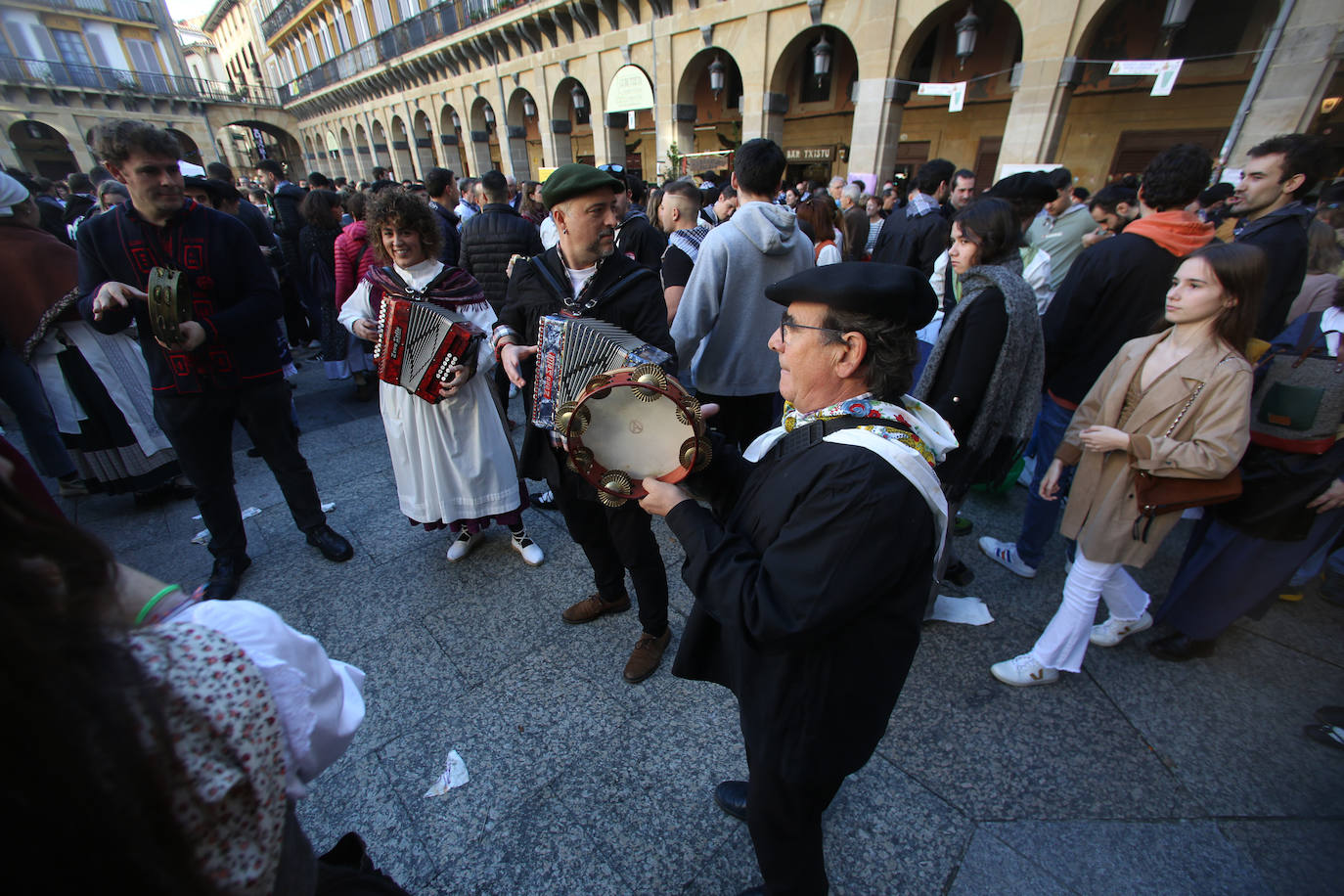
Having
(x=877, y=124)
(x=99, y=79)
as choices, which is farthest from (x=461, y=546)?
(x=99, y=79)

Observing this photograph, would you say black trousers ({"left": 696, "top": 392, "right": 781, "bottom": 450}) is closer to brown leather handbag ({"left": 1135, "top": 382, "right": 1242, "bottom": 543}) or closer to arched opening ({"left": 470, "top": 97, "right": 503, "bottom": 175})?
brown leather handbag ({"left": 1135, "top": 382, "right": 1242, "bottom": 543})

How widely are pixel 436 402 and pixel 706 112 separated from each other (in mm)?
23067

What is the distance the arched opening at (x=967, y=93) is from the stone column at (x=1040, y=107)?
2.81m

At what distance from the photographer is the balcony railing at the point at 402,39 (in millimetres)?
22578

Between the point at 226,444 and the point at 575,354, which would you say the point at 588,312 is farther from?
the point at 226,444

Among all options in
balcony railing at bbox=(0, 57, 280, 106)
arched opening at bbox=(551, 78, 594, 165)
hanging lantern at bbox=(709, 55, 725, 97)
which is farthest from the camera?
balcony railing at bbox=(0, 57, 280, 106)

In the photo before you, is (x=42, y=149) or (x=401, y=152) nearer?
(x=401, y=152)

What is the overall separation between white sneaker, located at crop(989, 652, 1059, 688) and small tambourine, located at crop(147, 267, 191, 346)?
438cm

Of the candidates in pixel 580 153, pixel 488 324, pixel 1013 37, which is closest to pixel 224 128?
pixel 580 153

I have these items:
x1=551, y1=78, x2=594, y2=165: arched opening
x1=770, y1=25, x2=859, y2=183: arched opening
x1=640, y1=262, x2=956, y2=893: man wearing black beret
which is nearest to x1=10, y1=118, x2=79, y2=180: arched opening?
x1=551, y1=78, x2=594, y2=165: arched opening

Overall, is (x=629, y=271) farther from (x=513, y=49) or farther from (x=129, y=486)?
(x=513, y=49)

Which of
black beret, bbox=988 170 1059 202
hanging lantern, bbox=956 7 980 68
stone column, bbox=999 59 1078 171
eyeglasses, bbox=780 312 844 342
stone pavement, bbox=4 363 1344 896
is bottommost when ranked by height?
stone pavement, bbox=4 363 1344 896

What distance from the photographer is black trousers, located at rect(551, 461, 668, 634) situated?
2502mm

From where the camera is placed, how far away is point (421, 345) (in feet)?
9.28
